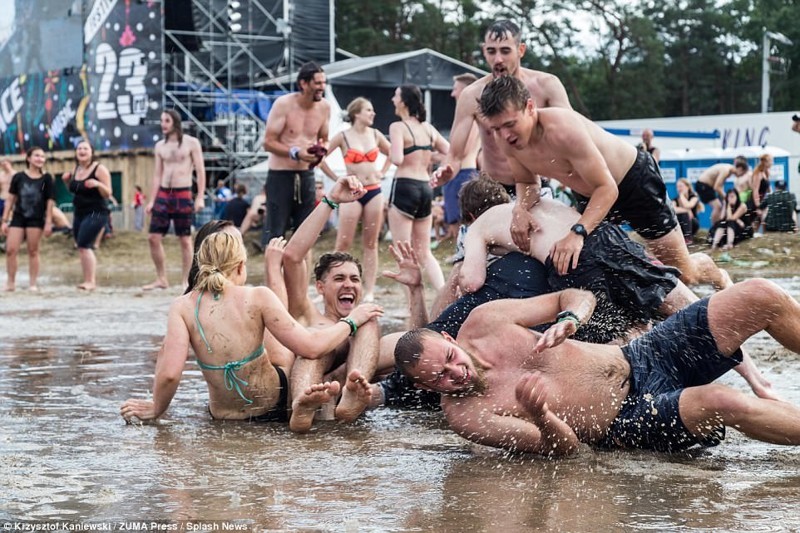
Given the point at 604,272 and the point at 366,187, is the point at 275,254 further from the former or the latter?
the point at 366,187

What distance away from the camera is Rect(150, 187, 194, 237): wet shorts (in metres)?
12.0

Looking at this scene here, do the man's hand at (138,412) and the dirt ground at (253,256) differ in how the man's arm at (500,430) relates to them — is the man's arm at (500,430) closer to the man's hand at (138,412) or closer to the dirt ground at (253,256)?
the man's hand at (138,412)

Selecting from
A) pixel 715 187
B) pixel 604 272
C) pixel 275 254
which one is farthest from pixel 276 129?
pixel 715 187

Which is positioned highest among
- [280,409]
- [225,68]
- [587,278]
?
Result: [225,68]

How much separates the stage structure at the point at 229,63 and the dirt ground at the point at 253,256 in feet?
14.3

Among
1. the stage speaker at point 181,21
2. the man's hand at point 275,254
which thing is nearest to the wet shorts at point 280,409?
the man's hand at point 275,254

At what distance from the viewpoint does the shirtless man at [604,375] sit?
4.14 meters

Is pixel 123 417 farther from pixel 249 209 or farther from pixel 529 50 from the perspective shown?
pixel 529 50

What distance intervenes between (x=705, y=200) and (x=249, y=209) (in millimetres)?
8457

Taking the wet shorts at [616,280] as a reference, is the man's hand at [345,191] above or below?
above

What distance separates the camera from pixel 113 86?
2505cm

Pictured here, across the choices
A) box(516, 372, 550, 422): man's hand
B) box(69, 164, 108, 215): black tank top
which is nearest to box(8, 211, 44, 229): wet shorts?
box(69, 164, 108, 215): black tank top

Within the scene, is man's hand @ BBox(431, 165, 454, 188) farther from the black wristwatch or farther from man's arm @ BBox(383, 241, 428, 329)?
the black wristwatch

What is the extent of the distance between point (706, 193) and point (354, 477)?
15447 mm
